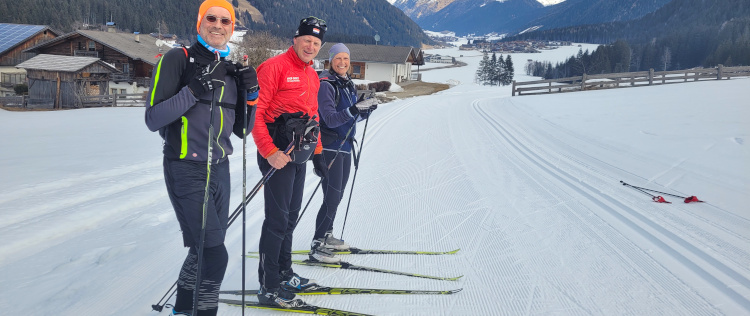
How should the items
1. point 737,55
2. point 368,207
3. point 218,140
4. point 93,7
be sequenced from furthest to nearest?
point 93,7 → point 737,55 → point 368,207 → point 218,140

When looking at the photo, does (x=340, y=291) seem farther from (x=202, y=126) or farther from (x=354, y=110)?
(x=202, y=126)

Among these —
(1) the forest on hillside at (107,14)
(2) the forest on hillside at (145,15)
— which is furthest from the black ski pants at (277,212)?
(1) the forest on hillside at (107,14)

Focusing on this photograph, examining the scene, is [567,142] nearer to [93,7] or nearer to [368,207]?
Result: [368,207]

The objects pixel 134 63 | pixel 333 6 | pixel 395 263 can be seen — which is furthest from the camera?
pixel 333 6

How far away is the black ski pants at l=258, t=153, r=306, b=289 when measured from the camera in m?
3.22

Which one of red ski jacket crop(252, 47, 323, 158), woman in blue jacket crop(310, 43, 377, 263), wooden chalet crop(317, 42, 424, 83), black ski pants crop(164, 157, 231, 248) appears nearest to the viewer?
black ski pants crop(164, 157, 231, 248)

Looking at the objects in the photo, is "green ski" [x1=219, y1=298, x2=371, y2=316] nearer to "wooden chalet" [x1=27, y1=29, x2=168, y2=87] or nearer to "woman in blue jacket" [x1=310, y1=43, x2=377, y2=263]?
"woman in blue jacket" [x1=310, y1=43, x2=377, y2=263]

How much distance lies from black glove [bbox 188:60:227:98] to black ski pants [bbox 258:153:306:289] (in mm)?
904

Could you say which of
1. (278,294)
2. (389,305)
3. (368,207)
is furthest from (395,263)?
(368,207)

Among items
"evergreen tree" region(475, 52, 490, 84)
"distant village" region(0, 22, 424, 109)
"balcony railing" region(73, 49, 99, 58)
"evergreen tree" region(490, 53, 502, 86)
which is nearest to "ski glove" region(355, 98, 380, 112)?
"distant village" region(0, 22, 424, 109)

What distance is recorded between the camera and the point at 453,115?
18516mm

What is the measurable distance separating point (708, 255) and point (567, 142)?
24.3ft

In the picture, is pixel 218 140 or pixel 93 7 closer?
pixel 218 140

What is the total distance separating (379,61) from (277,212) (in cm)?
4980
